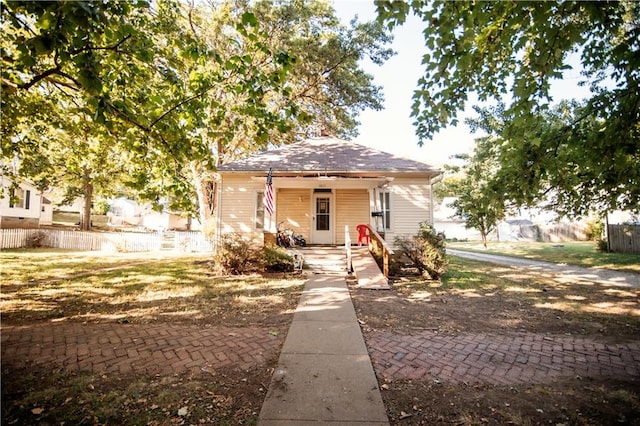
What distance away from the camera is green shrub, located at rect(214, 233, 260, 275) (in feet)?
32.4

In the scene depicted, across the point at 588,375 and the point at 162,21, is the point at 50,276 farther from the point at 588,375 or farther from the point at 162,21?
the point at 588,375

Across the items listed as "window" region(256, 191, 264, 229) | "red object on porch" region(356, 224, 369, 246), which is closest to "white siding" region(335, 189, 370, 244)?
"red object on porch" region(356, 224, 369, 246)

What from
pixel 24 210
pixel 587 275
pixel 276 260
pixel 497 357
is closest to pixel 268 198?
pixel 276 260

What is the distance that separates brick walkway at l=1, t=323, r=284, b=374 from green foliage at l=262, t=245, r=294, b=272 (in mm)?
4753

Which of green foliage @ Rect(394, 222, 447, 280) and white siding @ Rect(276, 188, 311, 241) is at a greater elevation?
white siding @ Rect(276, 188, 311, 241)

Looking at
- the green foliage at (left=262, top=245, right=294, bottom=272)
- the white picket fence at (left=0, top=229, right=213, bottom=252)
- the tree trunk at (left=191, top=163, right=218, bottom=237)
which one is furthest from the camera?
the white picket fence at (left=0, top=229, right=213, bottom=252)

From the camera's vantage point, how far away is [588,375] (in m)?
3.53

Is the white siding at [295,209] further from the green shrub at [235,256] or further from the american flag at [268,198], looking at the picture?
the green shrub at [235,256]

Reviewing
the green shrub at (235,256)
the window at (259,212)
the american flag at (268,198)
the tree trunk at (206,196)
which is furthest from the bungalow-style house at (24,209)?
the american flag at (268,198)

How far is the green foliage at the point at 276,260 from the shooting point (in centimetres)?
977

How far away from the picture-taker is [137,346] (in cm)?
418

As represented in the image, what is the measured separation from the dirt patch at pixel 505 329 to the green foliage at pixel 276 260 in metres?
3.04

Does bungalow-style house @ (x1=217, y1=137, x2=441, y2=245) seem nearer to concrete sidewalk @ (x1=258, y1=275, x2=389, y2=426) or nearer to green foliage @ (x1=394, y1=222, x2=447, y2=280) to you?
green foliage @ (x1=394, y1=222, x2=447, y2=280)

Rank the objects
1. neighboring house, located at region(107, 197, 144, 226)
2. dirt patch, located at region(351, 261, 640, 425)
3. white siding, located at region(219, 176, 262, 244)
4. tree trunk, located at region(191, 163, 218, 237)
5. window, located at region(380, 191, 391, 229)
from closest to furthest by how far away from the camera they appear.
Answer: dirt patch, located at region(351, 261, 640, 425) → window, located at region(380, 191, 391, 229) → white siding, located at region(219, 176, 262, 244) → tree trunk, located at region(191, 163, 218, 237) → neighboring house, located at region(107, 197, 144, 226)
